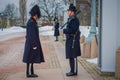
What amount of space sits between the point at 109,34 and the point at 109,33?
3cm

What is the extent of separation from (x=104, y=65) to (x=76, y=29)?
1.28 meters

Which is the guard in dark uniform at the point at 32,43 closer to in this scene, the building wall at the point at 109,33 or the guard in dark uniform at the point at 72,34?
the guard in dark uniform at the point at 72,34

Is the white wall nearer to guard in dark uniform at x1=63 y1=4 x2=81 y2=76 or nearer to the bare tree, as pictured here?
guard in dark uniform at x1=63 y1=4 x2=81 y2=76

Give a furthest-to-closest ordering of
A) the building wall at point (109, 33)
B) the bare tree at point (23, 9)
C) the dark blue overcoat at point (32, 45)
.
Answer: the bare tree at point (23, 9)
the building wall at point (109, 33)
the dark blue overcoat at point (32, 45)

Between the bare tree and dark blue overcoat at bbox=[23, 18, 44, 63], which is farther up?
the bare tree

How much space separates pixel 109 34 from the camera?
33.9 feet

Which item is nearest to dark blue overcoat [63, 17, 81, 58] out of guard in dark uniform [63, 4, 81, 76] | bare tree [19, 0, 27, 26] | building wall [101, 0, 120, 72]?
guard in dark uniform [63, 4, 81, 76]

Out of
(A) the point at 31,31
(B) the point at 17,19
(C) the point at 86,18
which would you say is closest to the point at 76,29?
(A) the point at 31,31

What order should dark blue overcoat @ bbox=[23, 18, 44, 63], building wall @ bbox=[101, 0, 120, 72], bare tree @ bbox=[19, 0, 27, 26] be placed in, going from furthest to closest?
bare tree @ bbox=[19, 0, 27, 26] < building wall @ bbox=[101, 0, 120, 72] < dark blue overcoat @ bbox=[23, 18, 44, 63]

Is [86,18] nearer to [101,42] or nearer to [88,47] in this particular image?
[88,47]

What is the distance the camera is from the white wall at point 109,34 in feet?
33.8

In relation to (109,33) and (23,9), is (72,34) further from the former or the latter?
(23,9)

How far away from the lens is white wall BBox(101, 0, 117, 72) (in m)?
10.3

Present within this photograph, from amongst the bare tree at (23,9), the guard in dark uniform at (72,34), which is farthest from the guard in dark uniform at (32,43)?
the bare tree at (23,9)
